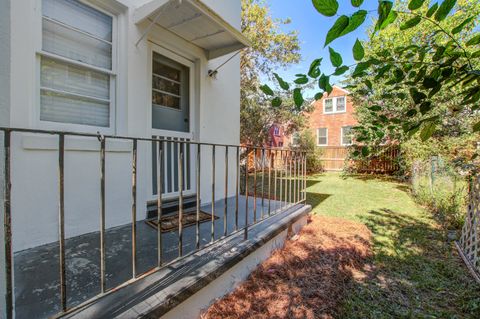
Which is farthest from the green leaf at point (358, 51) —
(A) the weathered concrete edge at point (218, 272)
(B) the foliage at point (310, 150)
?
(B) the foliage at point (310, 150)

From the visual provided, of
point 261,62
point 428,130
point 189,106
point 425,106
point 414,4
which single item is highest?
point 261,62

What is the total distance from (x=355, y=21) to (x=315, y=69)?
0.30 meters

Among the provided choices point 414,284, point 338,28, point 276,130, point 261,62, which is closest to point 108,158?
point 338,28

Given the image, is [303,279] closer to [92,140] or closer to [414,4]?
[414,4]

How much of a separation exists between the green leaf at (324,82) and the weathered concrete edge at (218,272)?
1.46 meters

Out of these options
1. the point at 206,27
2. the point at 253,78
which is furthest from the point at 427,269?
the point at 253,78

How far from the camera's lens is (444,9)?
3.08ft

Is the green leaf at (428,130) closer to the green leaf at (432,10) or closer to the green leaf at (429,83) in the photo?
the green leaf at (429,83)

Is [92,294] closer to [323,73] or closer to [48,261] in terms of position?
[48,261]

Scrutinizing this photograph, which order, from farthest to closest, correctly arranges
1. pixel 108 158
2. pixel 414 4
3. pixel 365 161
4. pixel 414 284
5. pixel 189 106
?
pixel 365 161
pixel 189 106
pixel 108 158
pixel 414 284
pixel 414 4

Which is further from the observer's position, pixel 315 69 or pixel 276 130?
pixel 276 130

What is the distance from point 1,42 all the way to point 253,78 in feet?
28.5

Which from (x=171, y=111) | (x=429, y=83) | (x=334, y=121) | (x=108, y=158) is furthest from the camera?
(x=334, y=121)

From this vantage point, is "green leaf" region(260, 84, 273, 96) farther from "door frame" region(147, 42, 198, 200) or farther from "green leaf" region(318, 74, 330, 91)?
"door frame" region(147, 42, 198, 200)
